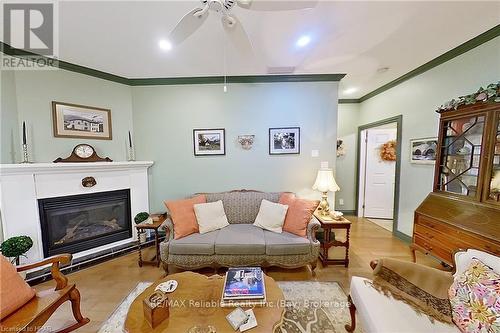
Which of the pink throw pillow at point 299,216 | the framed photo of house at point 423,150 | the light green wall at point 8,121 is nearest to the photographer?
the light green wall at point 8,121

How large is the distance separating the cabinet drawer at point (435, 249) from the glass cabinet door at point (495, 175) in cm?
64

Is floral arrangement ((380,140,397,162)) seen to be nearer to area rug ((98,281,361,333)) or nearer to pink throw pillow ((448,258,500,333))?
area rug ((98,281,361,333))

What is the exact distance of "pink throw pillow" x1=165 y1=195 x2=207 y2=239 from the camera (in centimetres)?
246

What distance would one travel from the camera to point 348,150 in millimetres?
4434

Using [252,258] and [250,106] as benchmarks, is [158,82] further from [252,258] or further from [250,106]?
[252,258]

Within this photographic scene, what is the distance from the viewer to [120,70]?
2848 millimetres

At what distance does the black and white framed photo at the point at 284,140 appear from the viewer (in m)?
Answer: 3.18

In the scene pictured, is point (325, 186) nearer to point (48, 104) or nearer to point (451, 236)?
point (451, 236)

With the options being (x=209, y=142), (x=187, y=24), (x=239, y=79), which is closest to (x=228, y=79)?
(x=239, y=79)

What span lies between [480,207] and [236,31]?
2712mm

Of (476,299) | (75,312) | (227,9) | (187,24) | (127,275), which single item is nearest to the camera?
(476,299)

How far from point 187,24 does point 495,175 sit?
296 cm

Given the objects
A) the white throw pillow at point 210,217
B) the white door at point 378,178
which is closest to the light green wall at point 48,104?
the white throw pillow at point 210,217

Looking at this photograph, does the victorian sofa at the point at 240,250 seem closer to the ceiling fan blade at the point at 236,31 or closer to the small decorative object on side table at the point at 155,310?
the small decorative object on side table at the point at 155,310
